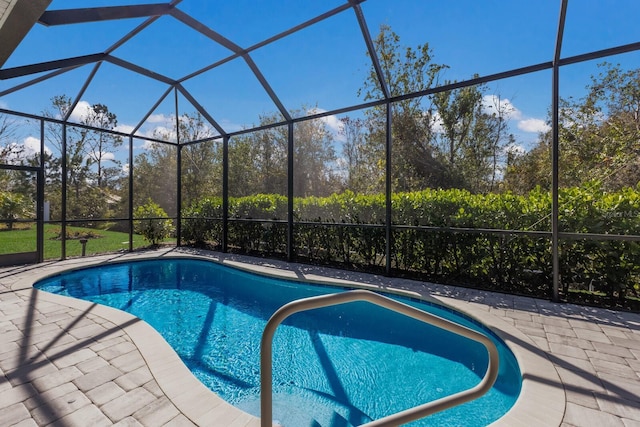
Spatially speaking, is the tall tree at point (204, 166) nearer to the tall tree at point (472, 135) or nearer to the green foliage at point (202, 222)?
the green foliage at point (202, 222)

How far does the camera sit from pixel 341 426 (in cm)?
257

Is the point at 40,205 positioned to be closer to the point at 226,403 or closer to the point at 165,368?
the point at 165,368

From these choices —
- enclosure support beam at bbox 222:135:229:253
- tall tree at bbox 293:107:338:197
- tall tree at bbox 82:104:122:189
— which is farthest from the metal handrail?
tall tree at bbox 82:104:122:189

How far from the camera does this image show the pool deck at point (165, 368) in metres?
2.09

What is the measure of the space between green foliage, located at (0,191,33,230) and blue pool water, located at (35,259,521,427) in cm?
204

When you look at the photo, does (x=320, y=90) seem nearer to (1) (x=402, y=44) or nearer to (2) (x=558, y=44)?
(1) (x=402, y=44)

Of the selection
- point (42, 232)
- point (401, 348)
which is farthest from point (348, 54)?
point (42, 232)

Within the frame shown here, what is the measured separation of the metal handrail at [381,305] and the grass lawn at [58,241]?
8.37m

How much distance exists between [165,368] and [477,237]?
5.01 meters

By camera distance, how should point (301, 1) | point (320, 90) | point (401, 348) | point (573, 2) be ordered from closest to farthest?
point (401, 348) < point (573, 2) < point (301, 1) < point (320, 90)

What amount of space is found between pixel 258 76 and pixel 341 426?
628 cm

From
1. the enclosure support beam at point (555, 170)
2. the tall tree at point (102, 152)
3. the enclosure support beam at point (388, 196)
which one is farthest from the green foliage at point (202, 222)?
the enclosure support beam at point (555, 170)

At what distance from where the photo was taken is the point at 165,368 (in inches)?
104

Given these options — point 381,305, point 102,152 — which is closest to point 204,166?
point 102,152
